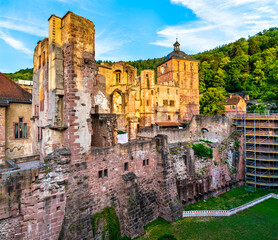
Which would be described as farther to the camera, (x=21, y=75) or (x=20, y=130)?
(x=21, y=75)

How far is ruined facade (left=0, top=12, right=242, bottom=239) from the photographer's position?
8062 millimetres

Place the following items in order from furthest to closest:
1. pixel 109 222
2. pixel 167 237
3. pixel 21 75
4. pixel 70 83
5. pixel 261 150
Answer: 1. pixel 21 75
2. pixel 261 150
3. pixel 167 237
4. pixel 109 222
5. pixel 70 83

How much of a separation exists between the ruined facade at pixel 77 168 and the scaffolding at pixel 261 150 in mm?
8075

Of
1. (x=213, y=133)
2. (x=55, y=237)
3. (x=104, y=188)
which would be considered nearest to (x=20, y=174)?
(x=55, y=237)

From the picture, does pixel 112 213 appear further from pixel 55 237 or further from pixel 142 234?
pixel 55 237

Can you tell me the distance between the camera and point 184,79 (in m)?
37.3

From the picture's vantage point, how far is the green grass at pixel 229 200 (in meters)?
15.6

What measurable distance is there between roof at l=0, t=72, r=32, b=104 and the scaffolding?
23.4 m

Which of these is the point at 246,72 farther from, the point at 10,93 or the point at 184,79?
the point at 10,93

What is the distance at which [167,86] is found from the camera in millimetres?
33219

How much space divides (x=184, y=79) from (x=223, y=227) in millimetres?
29703

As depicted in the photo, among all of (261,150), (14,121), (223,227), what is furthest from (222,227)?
(14,121)

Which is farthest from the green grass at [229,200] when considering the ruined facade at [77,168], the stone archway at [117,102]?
the stone archway at [117,102]

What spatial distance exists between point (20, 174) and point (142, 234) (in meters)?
8.23
